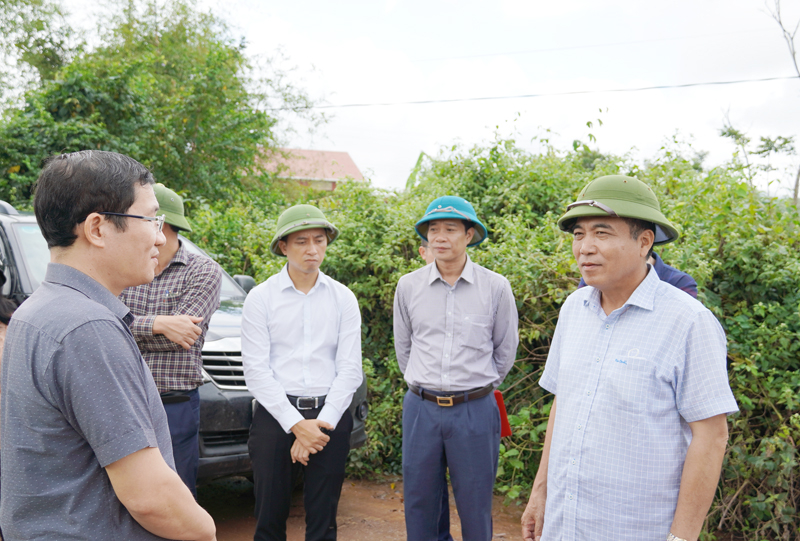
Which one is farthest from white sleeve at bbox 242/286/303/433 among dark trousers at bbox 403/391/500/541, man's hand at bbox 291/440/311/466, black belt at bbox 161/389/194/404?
dark trousers at bbox 403/391/500/541

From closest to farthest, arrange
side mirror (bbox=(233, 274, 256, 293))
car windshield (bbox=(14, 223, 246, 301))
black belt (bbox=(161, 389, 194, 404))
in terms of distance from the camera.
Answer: black belt (bbox=(161, 389, 194, 404)) → car windshield (bbox=(14, 223, 246, 301)) → side mirror (bbox=(233, 274, 256, 293))

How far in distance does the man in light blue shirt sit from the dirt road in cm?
236

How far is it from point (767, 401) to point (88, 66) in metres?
12.8

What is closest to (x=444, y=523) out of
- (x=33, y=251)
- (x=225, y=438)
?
(x=225, y=438)

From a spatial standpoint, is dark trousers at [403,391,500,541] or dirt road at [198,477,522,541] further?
dirt road at [198,477,522,541]

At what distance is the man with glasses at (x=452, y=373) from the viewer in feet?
10.9

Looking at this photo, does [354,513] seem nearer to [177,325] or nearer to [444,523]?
[444,523]

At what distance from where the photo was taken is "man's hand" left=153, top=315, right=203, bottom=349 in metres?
3.05

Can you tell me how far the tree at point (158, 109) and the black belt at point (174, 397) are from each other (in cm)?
856

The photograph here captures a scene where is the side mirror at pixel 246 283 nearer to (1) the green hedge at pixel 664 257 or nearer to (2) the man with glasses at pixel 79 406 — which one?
(1) the green hedge at pixel 664 257

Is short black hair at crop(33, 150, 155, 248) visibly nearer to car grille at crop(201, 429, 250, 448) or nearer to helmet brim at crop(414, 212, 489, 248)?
helmet brim at crop(414, 212, 489, 248)

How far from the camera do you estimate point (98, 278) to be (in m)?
1.56

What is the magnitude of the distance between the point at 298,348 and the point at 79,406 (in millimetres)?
2065

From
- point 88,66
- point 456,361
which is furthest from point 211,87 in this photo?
point 456,361
